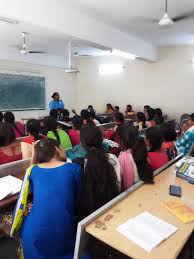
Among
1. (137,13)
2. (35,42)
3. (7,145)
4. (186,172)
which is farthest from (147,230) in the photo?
(35,42)

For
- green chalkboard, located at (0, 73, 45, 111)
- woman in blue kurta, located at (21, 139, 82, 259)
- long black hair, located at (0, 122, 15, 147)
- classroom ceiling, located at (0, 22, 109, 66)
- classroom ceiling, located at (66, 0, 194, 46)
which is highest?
classroom ceiling, located at (66, 0, 194, 46)

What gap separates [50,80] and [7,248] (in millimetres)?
6462

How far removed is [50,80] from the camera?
7.84 metres

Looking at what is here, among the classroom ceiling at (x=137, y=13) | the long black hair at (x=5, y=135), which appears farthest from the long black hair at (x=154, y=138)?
the classroom ceiling at (x=137, y=13)

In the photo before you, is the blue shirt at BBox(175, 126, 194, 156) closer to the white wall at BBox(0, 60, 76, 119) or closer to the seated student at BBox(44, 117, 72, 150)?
the seated student at BBox(44, 117, 72, 150)

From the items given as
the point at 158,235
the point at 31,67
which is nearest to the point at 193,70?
the point at 31,67

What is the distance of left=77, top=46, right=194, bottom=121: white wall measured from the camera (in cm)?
650

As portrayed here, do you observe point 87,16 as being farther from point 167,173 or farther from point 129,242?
point 129,242

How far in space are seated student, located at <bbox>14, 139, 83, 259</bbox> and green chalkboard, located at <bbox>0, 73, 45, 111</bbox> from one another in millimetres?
5836

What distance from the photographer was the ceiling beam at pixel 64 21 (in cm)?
284

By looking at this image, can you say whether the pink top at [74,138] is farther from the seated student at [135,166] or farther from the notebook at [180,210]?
the notebook at [180,210]

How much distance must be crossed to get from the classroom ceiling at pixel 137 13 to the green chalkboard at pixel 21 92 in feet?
12.5

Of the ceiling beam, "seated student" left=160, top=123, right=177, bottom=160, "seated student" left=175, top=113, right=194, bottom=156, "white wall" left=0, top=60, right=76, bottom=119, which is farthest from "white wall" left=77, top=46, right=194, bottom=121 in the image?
"seated student" left=160, top=123, right=177, bottom=160

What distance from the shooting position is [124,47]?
5016mm
